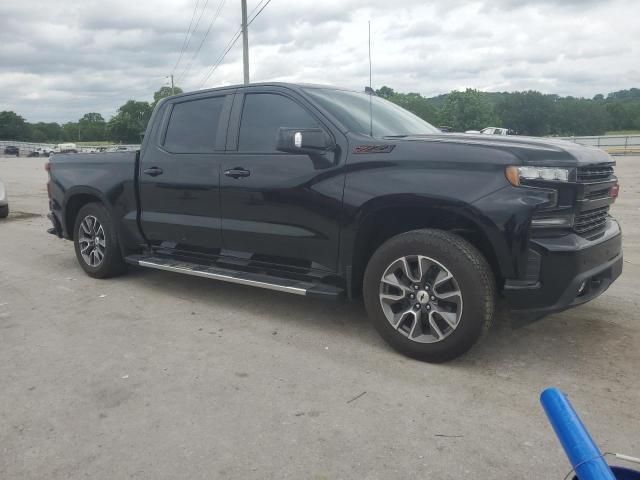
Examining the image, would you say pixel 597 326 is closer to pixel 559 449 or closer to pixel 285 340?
pixel 559 449

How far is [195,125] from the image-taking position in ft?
17.0

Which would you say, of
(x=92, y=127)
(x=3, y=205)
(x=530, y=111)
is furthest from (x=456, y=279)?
(x=92, y=127)

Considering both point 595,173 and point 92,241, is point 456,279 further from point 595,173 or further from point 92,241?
point 92,241

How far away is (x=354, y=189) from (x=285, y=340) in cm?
124

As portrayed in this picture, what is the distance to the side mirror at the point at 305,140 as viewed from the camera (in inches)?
158

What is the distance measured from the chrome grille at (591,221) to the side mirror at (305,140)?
1.70 m

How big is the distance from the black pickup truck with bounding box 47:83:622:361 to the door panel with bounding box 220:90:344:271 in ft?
0.04

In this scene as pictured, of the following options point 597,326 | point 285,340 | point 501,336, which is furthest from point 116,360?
point 597,326

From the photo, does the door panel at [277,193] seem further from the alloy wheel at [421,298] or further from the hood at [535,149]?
the hood at [535,149]

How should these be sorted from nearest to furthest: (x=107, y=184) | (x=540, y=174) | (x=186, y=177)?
(x=540, y=174)
(x=186, y=177)
(x=107, y=184)

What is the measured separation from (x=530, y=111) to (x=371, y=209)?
108ft

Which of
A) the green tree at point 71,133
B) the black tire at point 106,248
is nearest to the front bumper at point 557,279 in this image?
the black tire at point 106,248

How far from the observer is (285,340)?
423cm

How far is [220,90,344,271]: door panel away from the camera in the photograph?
4.14 meters
